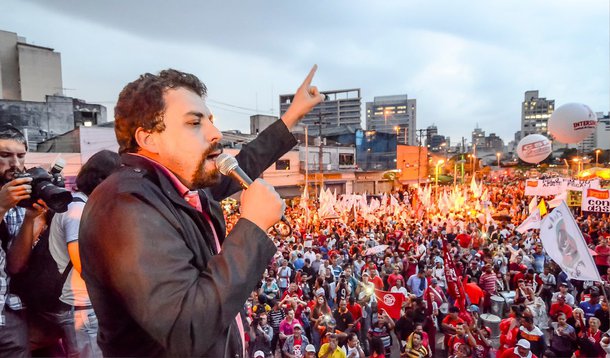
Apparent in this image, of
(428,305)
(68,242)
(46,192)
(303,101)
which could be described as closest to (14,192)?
(46,192)

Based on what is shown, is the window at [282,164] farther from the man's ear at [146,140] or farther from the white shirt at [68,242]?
the man's ear at [146,140]

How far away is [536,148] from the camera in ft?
62.7

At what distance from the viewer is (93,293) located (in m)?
1.21

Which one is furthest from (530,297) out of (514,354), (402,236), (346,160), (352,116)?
(352,116)

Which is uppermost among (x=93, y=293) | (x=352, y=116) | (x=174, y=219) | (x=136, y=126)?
(x=352, y=116)

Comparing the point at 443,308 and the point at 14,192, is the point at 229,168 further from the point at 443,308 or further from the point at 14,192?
the point at 443,308

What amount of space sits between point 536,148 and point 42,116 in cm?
3149

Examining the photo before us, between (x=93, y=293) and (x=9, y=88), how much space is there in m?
35.0

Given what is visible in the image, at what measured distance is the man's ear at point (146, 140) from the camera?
142 cm

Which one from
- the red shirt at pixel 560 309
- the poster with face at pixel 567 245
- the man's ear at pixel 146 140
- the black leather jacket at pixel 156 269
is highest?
the man's ear at pixel 146 140

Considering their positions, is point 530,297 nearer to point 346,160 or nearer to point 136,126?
point 136,126

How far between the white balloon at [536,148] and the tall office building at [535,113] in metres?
141

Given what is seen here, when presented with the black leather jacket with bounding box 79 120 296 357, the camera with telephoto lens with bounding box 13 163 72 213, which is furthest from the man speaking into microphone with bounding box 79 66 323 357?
the camera with telephoto lens with bounding box 13 163 72 213

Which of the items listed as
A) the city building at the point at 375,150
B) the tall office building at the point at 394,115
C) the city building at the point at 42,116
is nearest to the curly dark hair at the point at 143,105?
the city building at the point at 42,116
